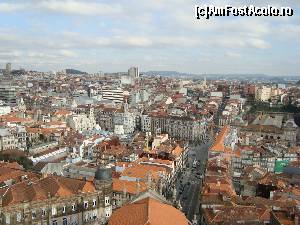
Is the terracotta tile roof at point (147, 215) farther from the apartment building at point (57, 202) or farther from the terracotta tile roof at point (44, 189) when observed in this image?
the terracotta tile roof at point (44, 189)

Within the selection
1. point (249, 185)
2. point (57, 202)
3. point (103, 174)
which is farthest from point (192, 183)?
point (57, 202)

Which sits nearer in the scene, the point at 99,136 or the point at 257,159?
the point at 257,159

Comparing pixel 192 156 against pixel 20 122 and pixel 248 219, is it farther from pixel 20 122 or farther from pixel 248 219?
pixel 248 219

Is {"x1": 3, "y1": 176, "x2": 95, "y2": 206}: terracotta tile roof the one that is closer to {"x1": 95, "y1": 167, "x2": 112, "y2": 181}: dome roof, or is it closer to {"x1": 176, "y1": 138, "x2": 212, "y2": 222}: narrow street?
{"x1": 95, "y1": 167, "x2": 112, "y2": 181}: dome roof

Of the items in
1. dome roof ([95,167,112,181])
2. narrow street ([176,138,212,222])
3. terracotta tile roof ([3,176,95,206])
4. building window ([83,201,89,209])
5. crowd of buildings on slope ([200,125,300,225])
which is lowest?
narrow street ([176,138,212,222])

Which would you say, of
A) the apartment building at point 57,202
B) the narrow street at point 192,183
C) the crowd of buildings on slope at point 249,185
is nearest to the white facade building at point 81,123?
the narrow street at point 192,183

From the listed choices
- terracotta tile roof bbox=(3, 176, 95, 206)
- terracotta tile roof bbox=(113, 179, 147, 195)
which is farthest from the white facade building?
terracotta tile roof bbox=(3, 176, 95, 206)

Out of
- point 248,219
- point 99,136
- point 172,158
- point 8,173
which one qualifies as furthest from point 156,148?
point 248,219
